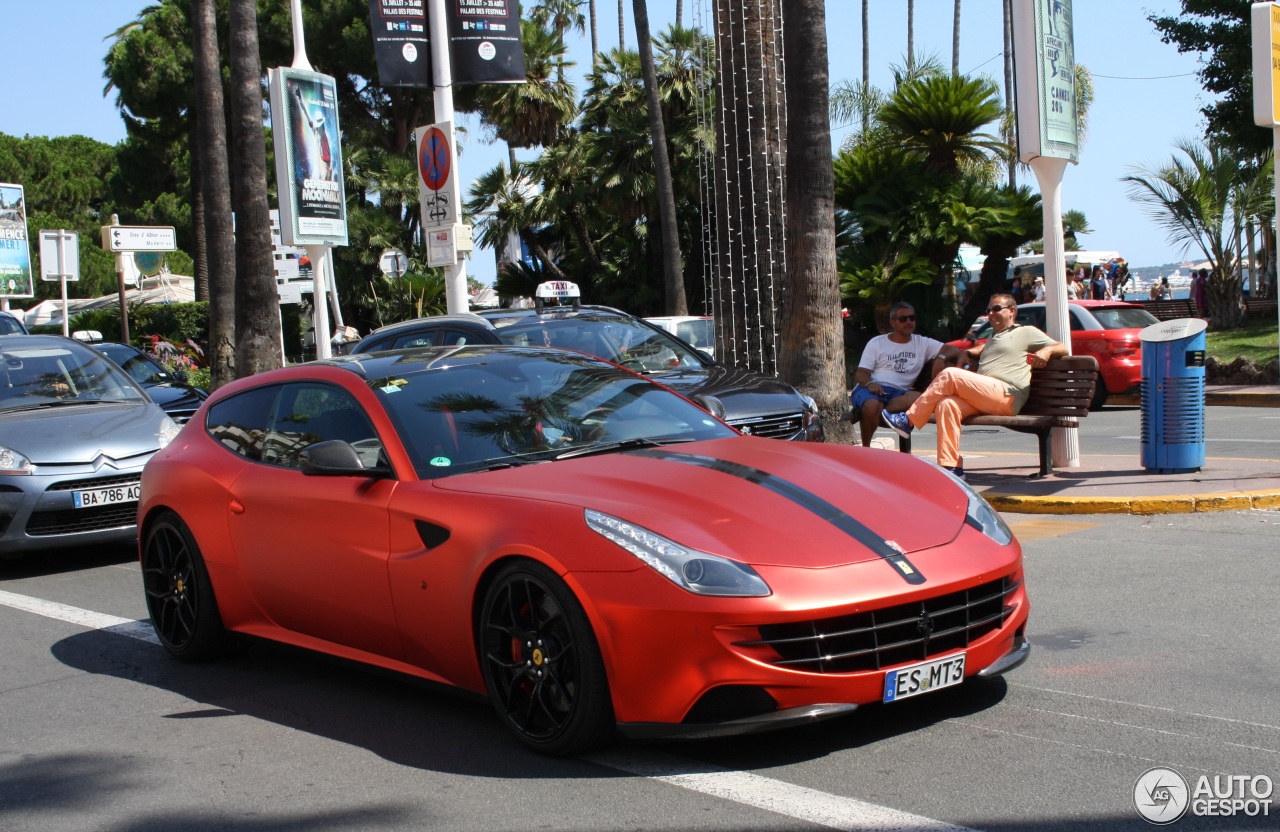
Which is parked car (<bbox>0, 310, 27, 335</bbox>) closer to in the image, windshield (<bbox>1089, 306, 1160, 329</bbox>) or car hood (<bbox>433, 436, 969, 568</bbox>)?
car hood (<bbox>433, 436, 969, 568</bbox>)

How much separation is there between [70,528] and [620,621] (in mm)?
6656

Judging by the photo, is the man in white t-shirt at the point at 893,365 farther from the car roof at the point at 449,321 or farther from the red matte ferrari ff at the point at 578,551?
the red matte ferrari ff at the point at 578,551

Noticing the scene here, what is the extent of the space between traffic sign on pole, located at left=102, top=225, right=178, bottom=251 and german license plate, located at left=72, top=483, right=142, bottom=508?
1856 centimetres

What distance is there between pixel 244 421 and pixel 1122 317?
15485mm

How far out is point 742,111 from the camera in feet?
56.2

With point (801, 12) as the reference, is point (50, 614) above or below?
below

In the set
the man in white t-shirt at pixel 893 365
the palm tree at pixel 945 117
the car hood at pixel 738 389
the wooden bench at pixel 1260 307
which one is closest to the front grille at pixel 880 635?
the car hood at pixel 738 389

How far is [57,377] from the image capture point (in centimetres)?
1120

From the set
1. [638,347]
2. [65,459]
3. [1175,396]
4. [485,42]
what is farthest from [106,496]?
[1175,396]

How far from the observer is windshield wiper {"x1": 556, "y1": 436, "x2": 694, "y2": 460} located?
18.3 ft

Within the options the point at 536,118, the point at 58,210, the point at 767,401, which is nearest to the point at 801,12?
the point at 767,401

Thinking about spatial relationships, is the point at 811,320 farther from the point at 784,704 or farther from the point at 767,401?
the point at 784,704

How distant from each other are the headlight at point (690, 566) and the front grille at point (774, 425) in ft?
18.4

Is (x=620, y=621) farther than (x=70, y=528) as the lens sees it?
No
